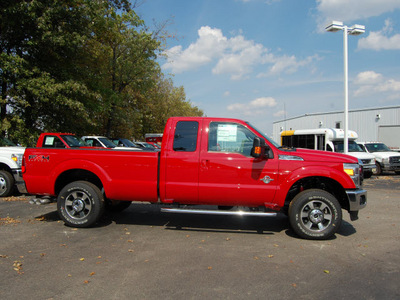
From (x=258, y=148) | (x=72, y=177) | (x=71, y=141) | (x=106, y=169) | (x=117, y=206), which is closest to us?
(x=258, y=148)

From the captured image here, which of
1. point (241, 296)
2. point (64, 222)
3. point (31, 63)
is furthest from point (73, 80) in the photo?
point (241, 296)

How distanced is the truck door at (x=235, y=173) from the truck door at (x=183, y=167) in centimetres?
12

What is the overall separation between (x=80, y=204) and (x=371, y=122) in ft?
116

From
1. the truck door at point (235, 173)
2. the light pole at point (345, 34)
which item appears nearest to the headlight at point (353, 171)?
the truck door at point (235, 173)

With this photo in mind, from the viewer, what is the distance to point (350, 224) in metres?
6.47

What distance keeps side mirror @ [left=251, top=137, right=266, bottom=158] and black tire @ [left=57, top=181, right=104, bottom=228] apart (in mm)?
2938

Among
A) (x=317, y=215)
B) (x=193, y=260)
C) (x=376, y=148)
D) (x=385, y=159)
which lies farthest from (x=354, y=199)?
(x=376, y=148)

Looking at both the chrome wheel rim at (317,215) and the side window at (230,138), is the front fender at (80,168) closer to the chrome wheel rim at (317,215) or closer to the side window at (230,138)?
the side window at (230,138)

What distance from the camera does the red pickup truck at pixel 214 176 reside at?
5.31 m

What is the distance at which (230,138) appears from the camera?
18.2 ft

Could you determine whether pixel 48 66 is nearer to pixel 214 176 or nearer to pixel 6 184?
pixel 6 184

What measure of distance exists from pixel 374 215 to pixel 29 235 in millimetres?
7243

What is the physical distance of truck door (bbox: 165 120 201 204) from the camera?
546 cm

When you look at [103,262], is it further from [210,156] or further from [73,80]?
[73,80]
